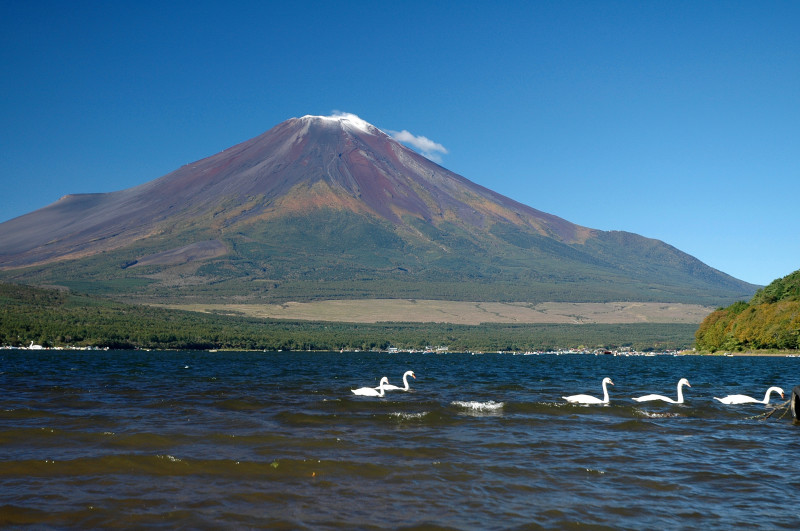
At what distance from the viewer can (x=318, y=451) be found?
17.8 meters

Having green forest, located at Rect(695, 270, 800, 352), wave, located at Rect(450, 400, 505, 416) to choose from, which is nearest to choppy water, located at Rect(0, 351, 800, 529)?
wave, located at Rect(450, 400, 505, 416)

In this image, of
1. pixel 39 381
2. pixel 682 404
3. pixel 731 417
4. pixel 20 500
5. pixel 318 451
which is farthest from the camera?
pixel 39 381

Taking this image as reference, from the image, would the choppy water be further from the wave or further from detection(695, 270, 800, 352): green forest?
detection(695, 270, 800, 352): green forest

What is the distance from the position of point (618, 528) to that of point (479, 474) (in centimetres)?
422

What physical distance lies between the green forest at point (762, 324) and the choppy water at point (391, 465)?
60.9 metres

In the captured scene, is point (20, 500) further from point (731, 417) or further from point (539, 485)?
point (731, 417)

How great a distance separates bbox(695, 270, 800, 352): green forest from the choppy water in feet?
200

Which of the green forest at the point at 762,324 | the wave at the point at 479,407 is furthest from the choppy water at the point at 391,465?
the green forest at the point at 762,324

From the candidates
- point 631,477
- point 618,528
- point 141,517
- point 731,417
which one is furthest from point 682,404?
point 141,517

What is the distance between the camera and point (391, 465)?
1625 cm

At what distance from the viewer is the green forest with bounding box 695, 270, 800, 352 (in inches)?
3187

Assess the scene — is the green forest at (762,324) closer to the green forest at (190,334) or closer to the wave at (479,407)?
the wave at (479,407)

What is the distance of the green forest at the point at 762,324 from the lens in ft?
266

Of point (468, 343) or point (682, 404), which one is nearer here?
point (682, 404)
